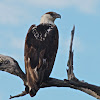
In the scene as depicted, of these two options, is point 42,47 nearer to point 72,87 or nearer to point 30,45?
Answer: point 30,45

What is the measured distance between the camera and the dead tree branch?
8.54 meters

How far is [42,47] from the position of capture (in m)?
9.22

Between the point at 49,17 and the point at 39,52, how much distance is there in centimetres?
263

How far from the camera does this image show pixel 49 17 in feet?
37.4

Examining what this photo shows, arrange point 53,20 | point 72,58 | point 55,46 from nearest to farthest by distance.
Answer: point 72,58 → point 55,46 → point 53,20

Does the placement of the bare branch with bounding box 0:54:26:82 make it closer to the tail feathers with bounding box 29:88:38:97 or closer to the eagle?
the eagle

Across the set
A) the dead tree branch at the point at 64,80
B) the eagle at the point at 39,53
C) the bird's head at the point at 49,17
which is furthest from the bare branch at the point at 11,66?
the bird's head at the point at 49,17

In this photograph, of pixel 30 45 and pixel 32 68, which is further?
pixel 30 45

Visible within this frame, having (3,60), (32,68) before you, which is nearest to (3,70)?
(3,60)

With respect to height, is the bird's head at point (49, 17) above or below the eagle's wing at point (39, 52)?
above

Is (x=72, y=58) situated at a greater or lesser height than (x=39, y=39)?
lesser

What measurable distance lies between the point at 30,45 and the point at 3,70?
3.49 ft

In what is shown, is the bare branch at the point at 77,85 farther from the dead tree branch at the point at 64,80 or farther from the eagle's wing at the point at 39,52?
the eagle's wing at the point at 39,52

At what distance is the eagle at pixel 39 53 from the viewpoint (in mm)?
8688
